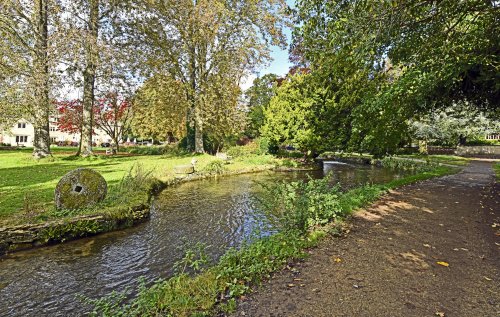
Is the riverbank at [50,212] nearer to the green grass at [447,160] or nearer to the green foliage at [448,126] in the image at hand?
the green grass at [447,160]

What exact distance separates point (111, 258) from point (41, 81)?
43.9 ft

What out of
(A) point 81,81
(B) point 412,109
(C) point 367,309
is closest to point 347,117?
(B) point 412,109

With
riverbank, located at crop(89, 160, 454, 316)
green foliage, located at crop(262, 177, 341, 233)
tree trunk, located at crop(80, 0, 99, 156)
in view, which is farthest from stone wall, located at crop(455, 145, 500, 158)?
tree trunk, located at crop(80, 0, 99, 156)

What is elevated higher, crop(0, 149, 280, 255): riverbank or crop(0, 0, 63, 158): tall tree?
crop(0, 0, 63, 158): tall tree

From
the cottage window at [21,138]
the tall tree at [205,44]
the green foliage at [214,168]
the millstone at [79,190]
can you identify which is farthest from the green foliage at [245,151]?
the cottage window at [21,138]

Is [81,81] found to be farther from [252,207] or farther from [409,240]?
[409,240]

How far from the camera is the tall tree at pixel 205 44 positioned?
920 inches

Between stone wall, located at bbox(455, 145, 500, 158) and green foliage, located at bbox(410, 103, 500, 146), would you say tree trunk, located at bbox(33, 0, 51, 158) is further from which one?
stone wall, located at bbox(455, 145, 500, 158)

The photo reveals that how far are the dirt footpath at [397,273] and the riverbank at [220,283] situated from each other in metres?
0.23

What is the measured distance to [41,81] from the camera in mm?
14766

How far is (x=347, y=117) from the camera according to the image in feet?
58.9

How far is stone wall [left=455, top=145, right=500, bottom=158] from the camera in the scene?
3465cm

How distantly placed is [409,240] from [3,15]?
74.6ft

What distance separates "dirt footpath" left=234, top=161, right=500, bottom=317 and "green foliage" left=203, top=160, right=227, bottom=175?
11.4 meters
